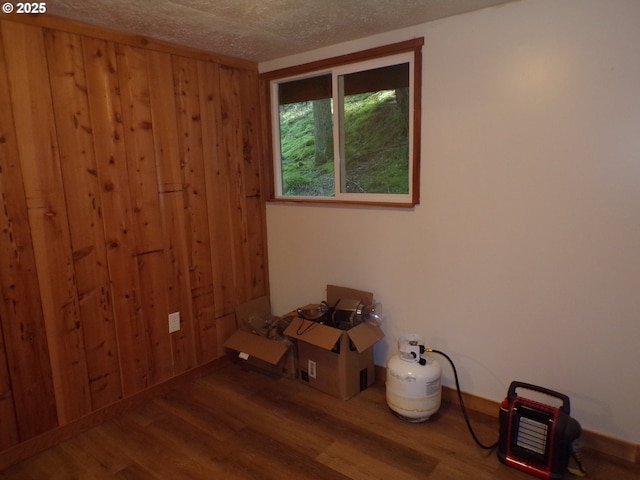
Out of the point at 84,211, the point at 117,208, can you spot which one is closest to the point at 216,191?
the point at 117,208

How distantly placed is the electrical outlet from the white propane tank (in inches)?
56.0

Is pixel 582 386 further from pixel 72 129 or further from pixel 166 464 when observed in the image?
pixel 72 129

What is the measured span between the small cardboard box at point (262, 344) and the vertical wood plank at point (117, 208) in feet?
2.06

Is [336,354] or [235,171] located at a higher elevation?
[235,171]

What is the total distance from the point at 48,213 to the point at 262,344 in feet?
4.88

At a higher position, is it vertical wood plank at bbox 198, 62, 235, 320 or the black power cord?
vertical wood plank at bbox 198, 62, 235, 320

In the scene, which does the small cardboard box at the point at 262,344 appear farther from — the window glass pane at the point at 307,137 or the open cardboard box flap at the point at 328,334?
the window glass pane at the point at 307,137

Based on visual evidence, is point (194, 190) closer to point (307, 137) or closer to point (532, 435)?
point (307, 137)

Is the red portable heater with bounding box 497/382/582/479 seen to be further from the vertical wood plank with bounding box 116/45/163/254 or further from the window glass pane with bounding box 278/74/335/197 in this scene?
the vertical wood plank with bounding box 116/45/163/254

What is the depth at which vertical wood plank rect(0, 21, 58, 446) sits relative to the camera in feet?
6.36

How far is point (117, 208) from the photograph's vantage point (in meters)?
2.36

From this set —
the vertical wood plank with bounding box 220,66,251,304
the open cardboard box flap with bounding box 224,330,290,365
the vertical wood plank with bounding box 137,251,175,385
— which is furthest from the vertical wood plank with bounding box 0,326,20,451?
the vertical wood plank with bounding box 220,66,251,304

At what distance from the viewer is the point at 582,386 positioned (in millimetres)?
2039

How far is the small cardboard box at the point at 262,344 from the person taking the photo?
2723mm
